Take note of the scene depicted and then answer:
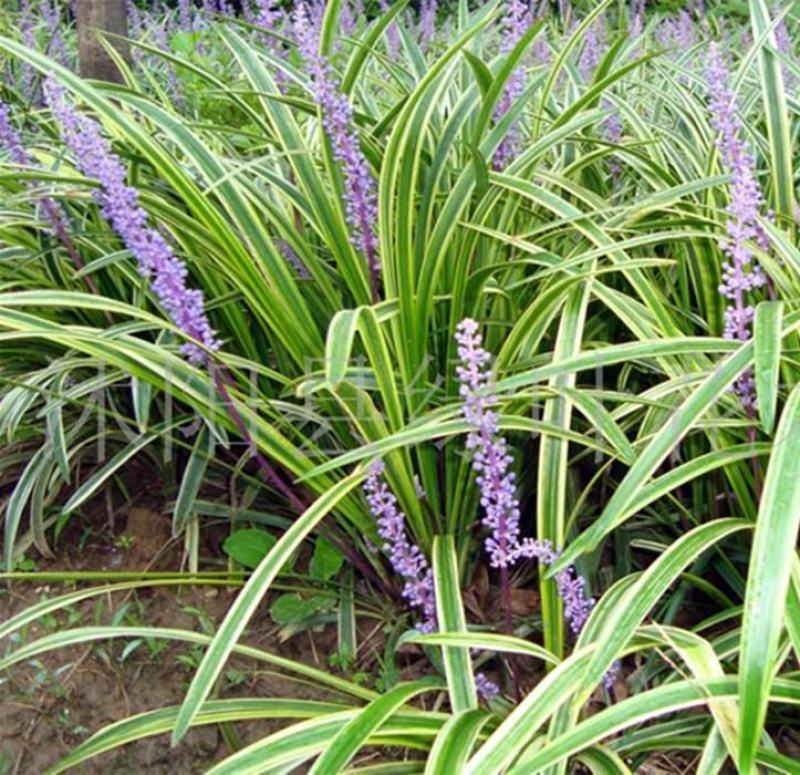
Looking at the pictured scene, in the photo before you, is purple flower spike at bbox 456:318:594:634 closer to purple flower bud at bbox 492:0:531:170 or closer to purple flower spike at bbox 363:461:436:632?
purple flower spike at bbox 363:461:436:632

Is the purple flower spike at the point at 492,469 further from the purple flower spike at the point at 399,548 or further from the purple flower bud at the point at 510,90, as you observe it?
the purple flower bud at the point at 510,90

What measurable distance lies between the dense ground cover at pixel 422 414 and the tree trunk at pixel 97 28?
0.86 metres

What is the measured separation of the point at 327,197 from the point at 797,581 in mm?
1231

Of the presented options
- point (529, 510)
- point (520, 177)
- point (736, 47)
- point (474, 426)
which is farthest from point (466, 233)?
point (736, 47)

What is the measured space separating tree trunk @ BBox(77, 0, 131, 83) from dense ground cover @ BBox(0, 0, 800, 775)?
2.84 feet

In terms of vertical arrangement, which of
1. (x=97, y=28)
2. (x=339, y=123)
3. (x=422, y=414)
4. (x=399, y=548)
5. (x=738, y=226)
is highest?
(x=97, y=28)

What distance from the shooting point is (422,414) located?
2.06 meters

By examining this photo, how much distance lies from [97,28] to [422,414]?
85.1 inches

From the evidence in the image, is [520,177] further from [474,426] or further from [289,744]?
[289,744]

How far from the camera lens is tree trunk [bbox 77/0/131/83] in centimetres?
354

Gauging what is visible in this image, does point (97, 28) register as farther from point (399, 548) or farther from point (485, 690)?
point (485, 690)

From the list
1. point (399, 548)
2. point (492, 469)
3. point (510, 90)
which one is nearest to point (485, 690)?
point (399, 548)

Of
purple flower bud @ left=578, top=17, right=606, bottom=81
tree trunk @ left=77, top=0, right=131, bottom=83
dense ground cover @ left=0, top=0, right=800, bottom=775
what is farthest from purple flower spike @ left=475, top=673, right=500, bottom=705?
tree trunk @ left=77, top=0, right=131, bottom=83

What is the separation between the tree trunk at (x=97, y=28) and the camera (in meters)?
3.54
